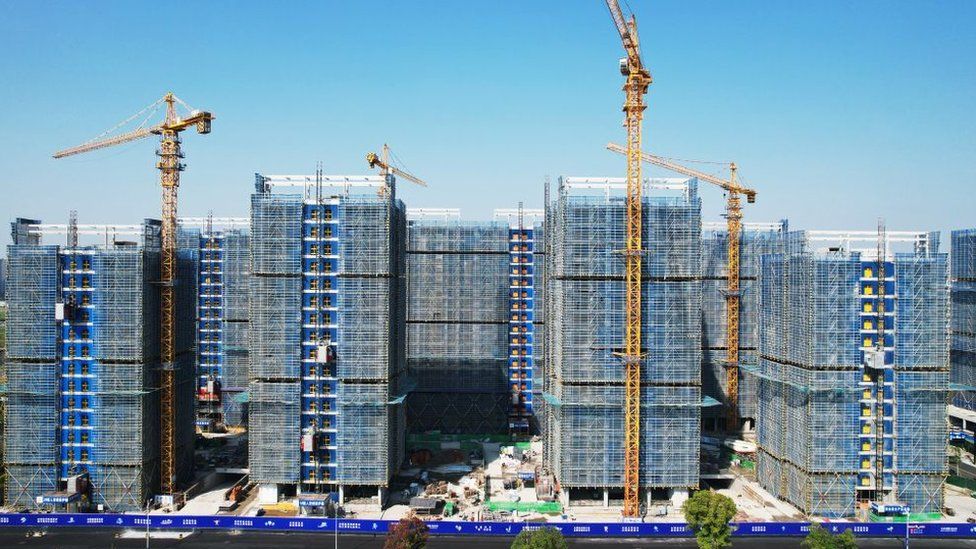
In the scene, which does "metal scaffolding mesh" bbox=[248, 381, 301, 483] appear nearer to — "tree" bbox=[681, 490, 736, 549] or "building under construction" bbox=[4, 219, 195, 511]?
"building under construction" bbox=[4, 219, 195, 511]

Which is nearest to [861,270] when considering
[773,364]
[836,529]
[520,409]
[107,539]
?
[773,364]

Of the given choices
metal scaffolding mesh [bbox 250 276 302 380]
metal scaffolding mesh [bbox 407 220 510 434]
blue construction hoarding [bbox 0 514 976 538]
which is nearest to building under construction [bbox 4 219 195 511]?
blue construction hoarding [bbox 0 514 976 538]

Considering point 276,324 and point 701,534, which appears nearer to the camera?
point 701,534

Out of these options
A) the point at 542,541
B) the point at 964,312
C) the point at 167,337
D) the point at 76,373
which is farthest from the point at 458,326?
the point at 964,312

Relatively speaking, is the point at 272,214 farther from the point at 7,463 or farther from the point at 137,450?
the point at 7,463

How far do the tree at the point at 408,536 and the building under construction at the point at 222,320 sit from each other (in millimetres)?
70038

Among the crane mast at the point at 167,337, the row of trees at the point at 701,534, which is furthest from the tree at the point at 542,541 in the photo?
the crane mast at the point at 167,337

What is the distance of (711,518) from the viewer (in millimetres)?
68562

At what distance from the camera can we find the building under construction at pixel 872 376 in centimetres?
7938

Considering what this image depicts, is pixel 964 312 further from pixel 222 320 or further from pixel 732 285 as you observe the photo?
pixel 222 320

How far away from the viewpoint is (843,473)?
81125 millimetres

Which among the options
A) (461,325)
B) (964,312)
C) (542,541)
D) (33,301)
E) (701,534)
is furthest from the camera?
(461,325)

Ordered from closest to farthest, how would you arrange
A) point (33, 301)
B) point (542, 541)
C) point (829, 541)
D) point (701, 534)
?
1. point (542, 541)
2. point (829, 541)
3. point (701, 534)
4. point (33, 301)

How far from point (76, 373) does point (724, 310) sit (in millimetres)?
106462
